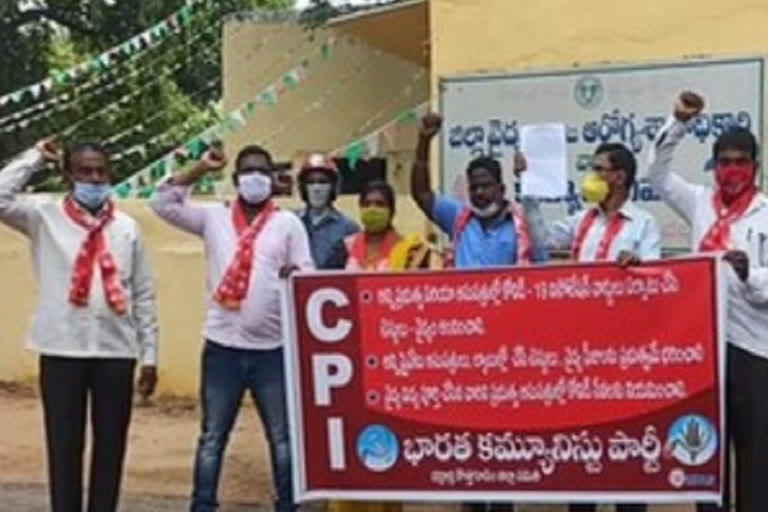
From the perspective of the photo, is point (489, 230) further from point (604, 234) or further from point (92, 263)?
point (92, 263)

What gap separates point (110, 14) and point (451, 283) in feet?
55.4

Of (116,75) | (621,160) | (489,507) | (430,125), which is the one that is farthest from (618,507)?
(116,75)

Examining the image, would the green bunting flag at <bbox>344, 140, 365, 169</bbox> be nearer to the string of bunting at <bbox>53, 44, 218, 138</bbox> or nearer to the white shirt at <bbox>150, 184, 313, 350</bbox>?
the white shirt at <bbox>150, 184, 313, 350</bbox>

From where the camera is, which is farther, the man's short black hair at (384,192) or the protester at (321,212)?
the protester at (321,212)

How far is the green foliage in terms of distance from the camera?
21328mm

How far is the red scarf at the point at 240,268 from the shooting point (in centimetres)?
743

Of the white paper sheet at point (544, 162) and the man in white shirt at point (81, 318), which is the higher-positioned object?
the white paper sheet at point (544, 162)

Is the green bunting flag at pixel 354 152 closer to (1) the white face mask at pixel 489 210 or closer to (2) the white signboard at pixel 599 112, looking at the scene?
(2) the white signboard at pixel 599 112

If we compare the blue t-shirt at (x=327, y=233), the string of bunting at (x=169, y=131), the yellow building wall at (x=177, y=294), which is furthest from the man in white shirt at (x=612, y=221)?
the string of bunting at (x=169, y=131)

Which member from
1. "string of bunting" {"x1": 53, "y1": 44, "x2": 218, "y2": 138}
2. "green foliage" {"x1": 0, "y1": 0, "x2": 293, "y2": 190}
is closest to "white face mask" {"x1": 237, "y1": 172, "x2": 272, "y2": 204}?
"green foliage" {"x1": 0, "y1": 0, "x2": 293, "y2": 190}

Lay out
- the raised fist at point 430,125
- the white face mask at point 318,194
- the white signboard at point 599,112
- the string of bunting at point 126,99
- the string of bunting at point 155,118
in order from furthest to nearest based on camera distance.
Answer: the string of bunting at point 155,118 → the string of bunting at point 126,99 → the white signboard at point 599,112 → the white face mask at point 318,194 → the raised fist at point 430,125

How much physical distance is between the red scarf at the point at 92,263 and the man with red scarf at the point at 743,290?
8.21 feet

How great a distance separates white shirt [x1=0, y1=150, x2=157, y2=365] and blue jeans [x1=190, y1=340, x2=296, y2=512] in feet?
1.03

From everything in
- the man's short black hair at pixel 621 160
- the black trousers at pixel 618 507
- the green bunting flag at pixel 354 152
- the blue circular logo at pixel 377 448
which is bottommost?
the black trousers at pixel 618 507
